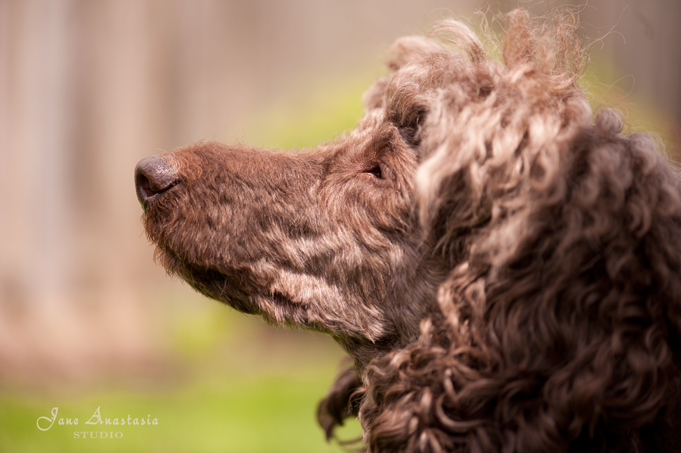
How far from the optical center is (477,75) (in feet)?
5.86

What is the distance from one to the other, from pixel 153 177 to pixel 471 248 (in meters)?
0.99

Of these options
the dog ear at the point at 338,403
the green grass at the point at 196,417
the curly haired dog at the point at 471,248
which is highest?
the curly haired dog at the point at 471,248

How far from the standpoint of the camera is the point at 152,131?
4.84 metres

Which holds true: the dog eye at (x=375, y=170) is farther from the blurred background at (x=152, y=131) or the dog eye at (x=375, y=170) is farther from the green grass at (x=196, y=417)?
the blurred background at (x=152, y=131)

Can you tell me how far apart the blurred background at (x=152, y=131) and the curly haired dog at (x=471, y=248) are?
2633mm

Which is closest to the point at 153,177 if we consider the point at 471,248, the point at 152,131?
the point at 471,248

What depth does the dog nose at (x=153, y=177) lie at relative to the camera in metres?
1.79

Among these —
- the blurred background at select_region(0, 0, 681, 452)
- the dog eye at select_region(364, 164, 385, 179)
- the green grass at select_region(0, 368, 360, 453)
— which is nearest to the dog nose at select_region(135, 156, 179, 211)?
the dog eye at select_region(364, 164, 385, 179)

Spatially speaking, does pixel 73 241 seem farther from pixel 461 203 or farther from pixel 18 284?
pixel 461 203

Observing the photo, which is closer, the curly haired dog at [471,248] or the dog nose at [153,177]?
the curly haired dog at [471,248]

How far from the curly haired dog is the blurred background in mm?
2633

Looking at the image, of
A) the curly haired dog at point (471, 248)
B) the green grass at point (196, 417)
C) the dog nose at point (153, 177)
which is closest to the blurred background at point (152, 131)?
the green grass at point (196, 417)

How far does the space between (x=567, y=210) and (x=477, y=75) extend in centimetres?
55

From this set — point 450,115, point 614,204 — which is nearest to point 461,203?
point 450,115
